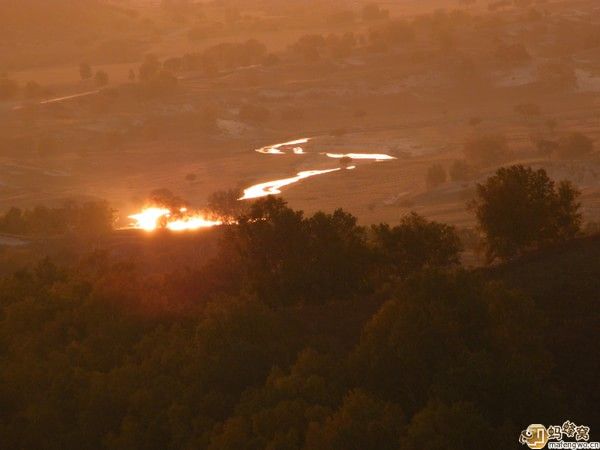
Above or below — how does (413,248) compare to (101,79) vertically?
below

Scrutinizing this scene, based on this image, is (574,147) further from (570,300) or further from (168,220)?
(570,300)

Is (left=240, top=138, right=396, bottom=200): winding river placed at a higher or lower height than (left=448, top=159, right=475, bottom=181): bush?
higher

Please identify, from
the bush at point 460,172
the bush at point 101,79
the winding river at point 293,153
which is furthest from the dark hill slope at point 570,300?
the bush at point 101,79

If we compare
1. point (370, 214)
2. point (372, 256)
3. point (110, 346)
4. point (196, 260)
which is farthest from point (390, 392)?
point (370, 214)

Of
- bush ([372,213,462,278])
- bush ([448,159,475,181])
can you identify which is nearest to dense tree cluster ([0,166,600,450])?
bush ([372,213,462,278])

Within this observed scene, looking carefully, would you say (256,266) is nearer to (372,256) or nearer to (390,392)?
(372,256)

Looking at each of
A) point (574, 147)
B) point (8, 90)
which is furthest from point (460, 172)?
point (8, 90)

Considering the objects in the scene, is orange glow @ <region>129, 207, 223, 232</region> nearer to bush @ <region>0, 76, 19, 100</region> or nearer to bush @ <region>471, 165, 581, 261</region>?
bush @ <region>471, 165, 581, 261</region>

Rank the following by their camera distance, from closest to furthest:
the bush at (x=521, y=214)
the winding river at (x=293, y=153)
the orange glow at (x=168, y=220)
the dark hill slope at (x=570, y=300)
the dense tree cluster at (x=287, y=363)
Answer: the dense tree cluster at (x=287, y=363)
the dark hill slope at (x=570, y=300)
the bush at (x=521, y=214)
the orange glow at (x=168, y=220)
the winding river at (x=293, y=153)

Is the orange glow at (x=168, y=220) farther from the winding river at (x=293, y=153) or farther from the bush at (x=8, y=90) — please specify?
the bush at (x=8, y=90)
